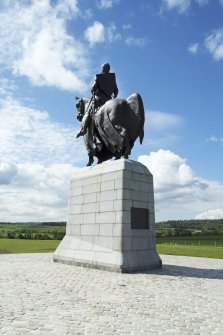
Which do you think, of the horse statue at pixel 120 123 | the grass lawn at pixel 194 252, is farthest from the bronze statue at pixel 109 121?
the grass lawn at pixel 194 252

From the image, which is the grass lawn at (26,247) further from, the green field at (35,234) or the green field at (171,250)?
the green field at (35,234)

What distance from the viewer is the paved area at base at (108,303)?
6297 mm

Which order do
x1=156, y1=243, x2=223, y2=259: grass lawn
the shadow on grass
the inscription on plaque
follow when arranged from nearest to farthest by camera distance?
1. the shadow on grass
2. the inscription on plaque
3. x1=156, y1=243, x2=223, y2=259: grass lawn

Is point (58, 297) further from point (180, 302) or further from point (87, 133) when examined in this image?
point (87, 133)

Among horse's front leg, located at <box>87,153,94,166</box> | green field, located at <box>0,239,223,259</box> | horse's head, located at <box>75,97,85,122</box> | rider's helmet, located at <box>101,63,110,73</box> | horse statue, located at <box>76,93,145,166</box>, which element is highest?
rider's helmet, located at <box>101,63,110,73</box>

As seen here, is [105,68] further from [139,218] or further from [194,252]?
[194,252]

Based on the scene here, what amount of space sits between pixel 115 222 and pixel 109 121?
4.47 meters

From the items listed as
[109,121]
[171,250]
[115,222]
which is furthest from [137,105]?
[171,250]

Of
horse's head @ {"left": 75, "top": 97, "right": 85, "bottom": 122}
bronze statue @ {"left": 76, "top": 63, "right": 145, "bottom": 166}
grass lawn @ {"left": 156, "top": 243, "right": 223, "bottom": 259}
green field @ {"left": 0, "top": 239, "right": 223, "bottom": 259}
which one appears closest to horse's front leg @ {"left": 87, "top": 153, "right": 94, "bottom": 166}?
bronze statue @ {"left": 76, "top": 63, "right": 145, "bottom": 166}

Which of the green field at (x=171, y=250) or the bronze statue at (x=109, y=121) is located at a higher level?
the bronze statue at (x=109, y=121)

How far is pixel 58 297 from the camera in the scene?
8.44 meters

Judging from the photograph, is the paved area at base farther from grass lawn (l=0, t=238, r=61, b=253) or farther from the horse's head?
grass lawn (l=0, t=238, r=61, b=253)

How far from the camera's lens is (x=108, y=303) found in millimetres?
7988

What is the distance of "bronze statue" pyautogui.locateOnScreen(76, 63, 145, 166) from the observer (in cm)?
1535
